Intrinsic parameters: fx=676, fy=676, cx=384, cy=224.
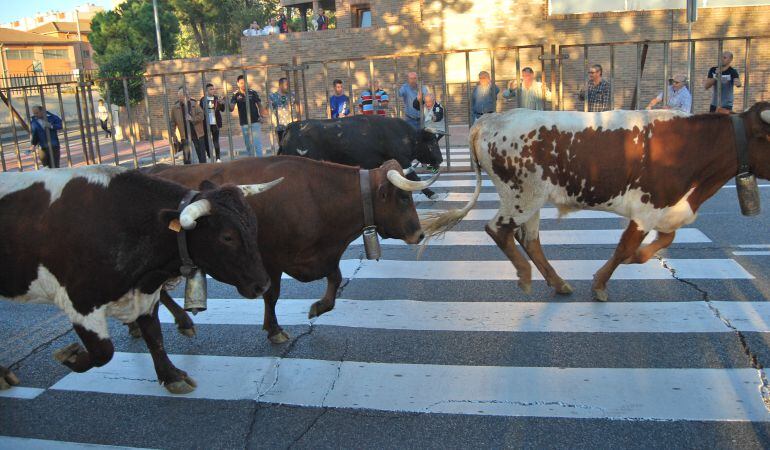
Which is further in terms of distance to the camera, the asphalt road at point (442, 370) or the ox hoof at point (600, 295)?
the ox hoof at point (600, 295)

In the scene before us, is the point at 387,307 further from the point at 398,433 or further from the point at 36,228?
the point at 36,228

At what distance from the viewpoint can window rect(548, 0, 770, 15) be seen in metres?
23.0

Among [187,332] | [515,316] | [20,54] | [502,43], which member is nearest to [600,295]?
[515,316]

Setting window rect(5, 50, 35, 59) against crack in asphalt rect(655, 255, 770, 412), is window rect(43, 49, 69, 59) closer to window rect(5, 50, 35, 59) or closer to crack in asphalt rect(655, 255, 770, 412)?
window rect(5, 50, 35, 59)

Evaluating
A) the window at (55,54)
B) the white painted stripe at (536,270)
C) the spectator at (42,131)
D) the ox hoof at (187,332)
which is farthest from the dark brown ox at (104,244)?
the window at (55,54)

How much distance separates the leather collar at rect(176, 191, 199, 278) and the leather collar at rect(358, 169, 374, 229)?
1494 mm

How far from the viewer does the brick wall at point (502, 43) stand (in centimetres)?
2305

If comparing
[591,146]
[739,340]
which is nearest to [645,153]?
[591,146]

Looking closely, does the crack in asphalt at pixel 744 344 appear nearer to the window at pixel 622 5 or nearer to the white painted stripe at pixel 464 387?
the white painted stripe at pixel 464 387

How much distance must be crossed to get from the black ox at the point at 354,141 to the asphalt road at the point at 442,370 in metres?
2.85

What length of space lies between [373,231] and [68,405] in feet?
8.12

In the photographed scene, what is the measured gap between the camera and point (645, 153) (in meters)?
5.59

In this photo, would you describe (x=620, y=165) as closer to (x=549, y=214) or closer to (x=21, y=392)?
(x=549, y=214)

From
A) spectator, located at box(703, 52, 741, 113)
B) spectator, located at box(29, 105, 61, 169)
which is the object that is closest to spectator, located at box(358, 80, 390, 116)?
spectator, located at box(29, 105, 61, 169)
